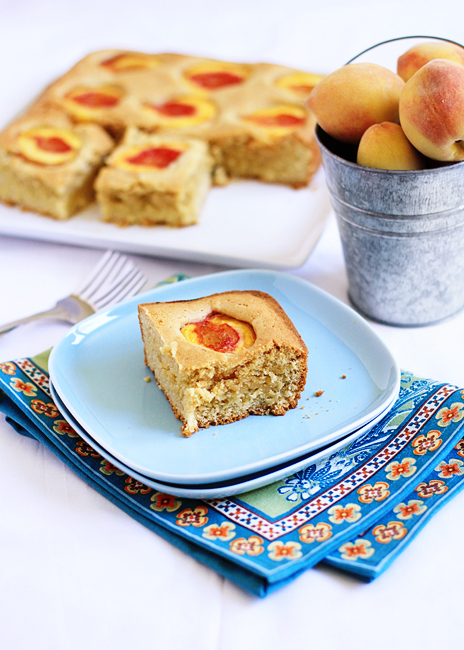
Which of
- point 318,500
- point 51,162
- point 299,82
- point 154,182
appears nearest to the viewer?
point 318,500

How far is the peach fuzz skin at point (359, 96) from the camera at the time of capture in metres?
1.72

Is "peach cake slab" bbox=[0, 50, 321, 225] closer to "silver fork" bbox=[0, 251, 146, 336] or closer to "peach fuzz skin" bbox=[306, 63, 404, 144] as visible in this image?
"silver fork" bbox=[0, 251, 146, 336]

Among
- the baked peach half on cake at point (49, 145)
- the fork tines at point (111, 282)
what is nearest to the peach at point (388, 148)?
the fork tines at point (111, 282)

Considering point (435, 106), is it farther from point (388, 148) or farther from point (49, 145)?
point (49, 145)

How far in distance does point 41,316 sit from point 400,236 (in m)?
1.14

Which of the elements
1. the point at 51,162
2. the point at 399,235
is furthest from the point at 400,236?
the point at 51,162

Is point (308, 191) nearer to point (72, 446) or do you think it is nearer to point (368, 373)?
point (368, 373)

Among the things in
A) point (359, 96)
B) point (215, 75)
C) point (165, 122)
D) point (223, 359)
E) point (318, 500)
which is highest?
point (359, 96)

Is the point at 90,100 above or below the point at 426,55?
below

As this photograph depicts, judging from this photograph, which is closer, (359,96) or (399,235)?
(359,96)

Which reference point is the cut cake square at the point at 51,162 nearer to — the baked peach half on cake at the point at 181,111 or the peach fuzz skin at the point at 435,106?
the baked peach half on cake at the point at 181,111

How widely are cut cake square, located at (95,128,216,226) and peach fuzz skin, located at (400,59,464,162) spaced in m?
1.06

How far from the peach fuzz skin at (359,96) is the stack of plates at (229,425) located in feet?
1.66

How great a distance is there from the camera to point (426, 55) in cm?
183
